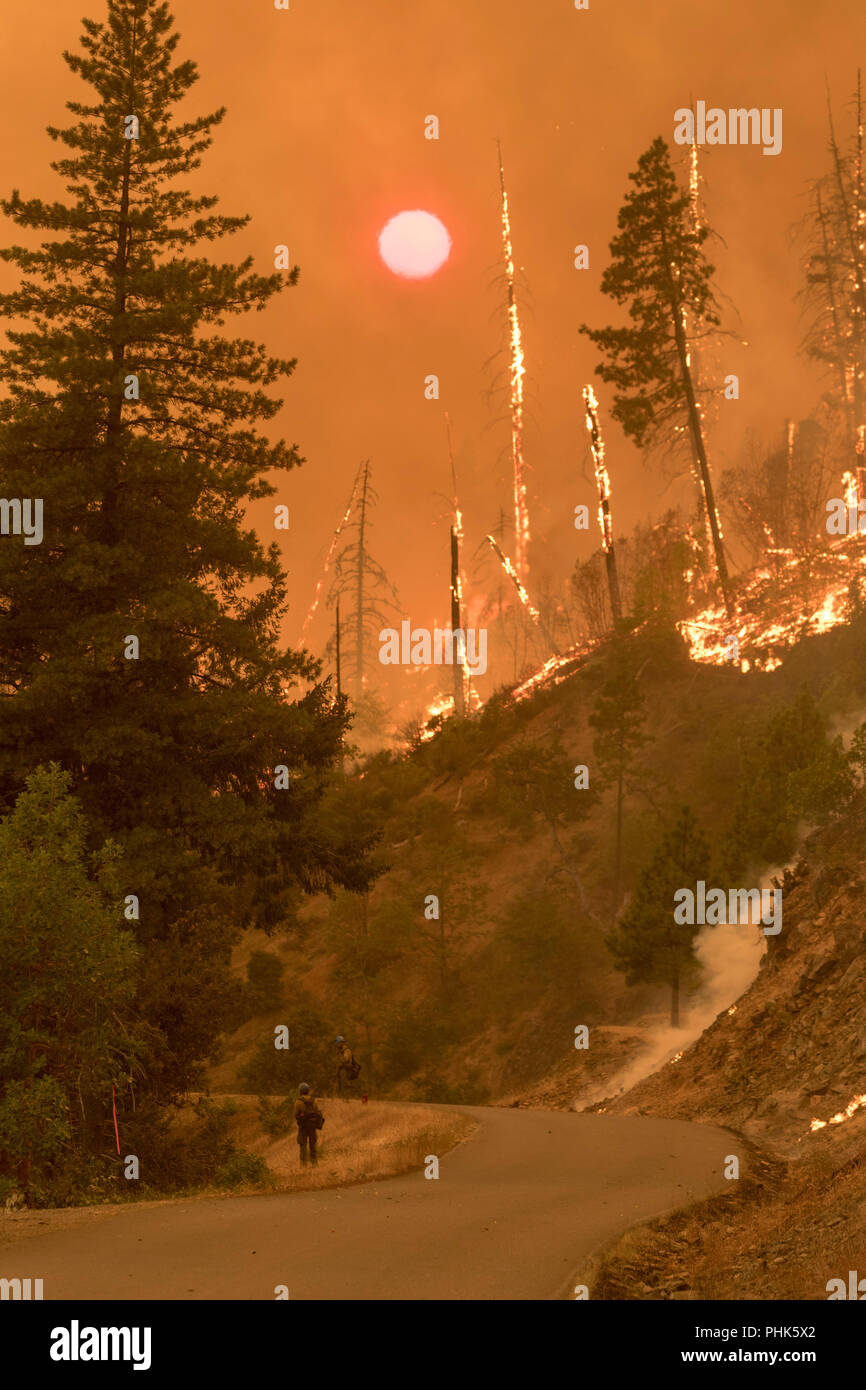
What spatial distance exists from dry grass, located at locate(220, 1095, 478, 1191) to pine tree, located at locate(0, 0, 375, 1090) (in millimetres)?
3571

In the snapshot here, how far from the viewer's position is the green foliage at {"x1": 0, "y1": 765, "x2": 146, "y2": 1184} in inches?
558

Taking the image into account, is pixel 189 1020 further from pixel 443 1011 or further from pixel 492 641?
pixel 492 641

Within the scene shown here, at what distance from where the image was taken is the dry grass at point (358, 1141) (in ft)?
56.2

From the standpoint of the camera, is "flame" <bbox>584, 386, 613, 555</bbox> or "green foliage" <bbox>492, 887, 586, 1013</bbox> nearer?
"green foliage" <bbox>492, 887, 586, 1013</bbox>

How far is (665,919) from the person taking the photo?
122 feet

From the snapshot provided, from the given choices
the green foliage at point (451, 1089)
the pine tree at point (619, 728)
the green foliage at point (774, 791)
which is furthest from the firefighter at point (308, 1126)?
the pine tree at point (619, 728)

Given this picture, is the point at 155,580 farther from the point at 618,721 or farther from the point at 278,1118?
the point at 618,721

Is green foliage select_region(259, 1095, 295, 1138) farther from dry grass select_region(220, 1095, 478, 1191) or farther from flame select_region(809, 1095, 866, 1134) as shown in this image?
flame select_region(809, 1095, 866, 1134)

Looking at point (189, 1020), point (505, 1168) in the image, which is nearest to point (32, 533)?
point (189, 1020)

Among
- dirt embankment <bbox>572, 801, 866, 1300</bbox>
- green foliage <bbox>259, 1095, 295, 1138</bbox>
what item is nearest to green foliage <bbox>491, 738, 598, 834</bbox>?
dirt embankment <bbox>572, 801, 866, 1300</bbox>

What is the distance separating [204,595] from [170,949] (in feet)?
23.7

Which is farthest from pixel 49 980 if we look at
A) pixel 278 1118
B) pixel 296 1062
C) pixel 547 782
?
pixel 547 782

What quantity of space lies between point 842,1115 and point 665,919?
58.2 feet
